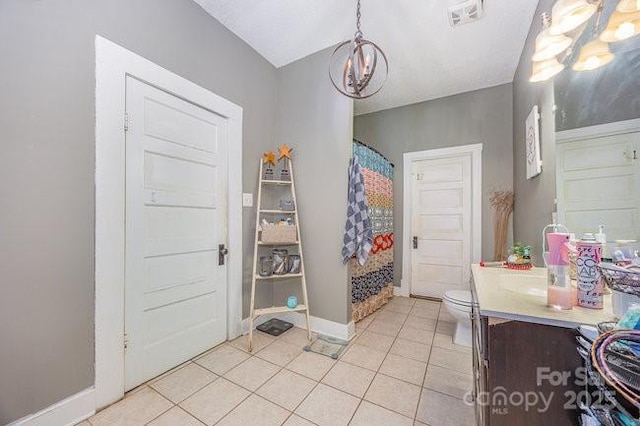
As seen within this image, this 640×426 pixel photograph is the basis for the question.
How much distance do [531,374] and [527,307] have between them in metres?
0.21

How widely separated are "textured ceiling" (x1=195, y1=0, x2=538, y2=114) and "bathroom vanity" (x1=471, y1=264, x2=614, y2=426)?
2.17m

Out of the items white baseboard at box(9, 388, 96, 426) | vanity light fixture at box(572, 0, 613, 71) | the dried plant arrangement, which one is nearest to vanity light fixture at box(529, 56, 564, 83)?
vanity light fixture at box(572, 0, 613, 71)

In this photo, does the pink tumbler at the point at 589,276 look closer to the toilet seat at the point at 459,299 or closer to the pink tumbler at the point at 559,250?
the pink tumbler at the point at 559,250

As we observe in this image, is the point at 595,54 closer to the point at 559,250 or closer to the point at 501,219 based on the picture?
the point at 559,250

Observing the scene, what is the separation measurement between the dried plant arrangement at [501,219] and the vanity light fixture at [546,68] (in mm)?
1630

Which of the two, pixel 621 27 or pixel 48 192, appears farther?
pixel 48 192

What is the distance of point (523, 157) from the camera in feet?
7.89

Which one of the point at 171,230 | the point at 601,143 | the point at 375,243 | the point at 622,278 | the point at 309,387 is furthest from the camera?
the point at 375,243

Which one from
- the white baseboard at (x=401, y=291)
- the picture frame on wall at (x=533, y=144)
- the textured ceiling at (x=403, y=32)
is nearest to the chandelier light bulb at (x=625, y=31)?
the picture frame on wall at (x=533, y=144)

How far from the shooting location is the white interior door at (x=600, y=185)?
3.40ft

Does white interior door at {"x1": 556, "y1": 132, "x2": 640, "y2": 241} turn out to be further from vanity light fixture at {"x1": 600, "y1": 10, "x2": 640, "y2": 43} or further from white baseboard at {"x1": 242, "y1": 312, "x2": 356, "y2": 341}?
white baseboard at {"x1": 242, "y1": 312, "x2": 356, "y2": 341}

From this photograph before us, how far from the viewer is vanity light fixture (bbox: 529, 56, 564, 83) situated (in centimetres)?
145

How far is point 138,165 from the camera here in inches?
64.6

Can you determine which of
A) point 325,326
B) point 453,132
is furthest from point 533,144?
point 325,326
